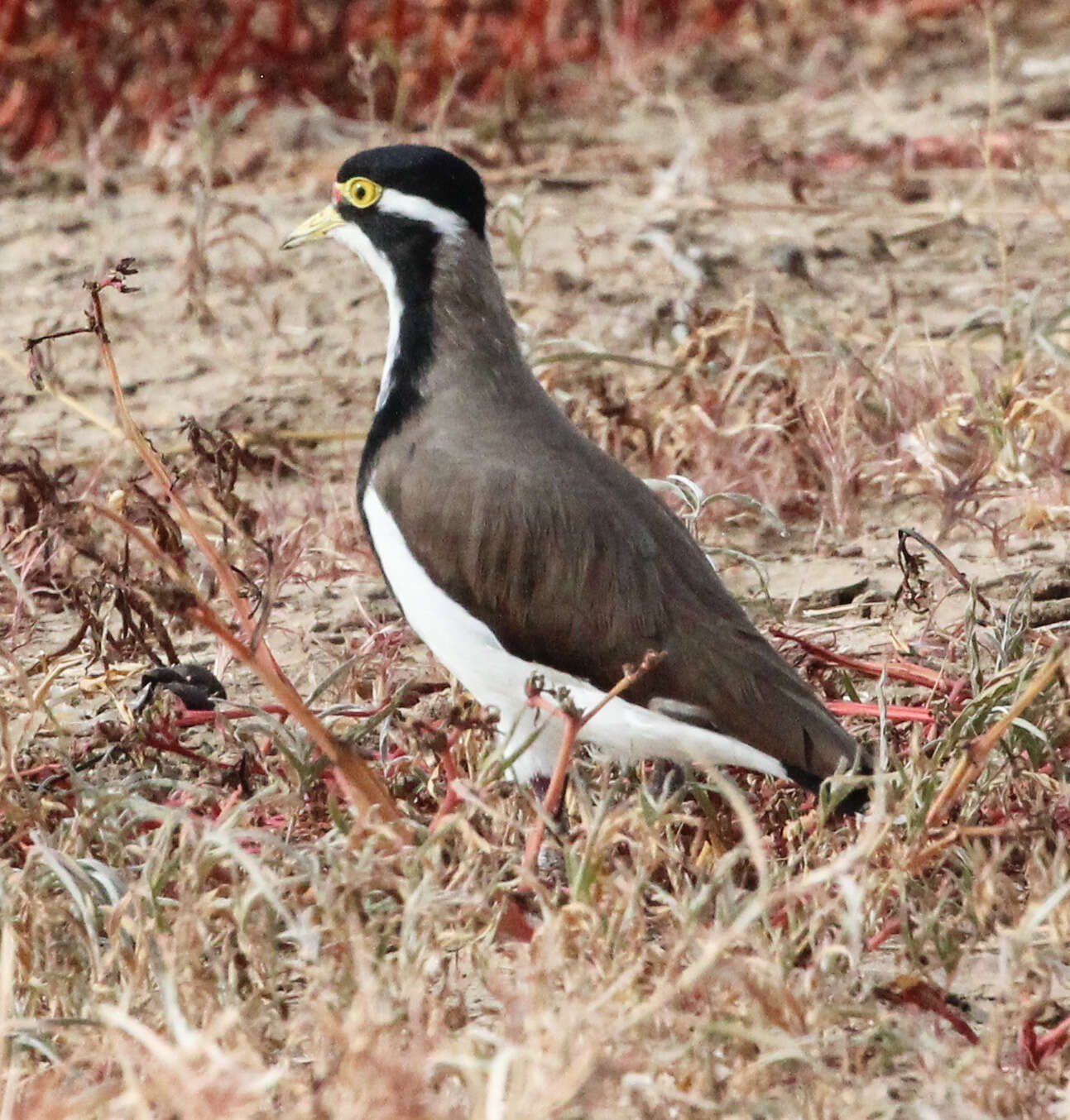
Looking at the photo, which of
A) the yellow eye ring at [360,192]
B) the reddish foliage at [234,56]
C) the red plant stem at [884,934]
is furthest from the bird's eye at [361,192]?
the reddish foliage at [234,56]

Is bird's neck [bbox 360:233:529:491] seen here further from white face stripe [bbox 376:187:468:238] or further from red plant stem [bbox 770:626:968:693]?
red plant stem [bbox 770:626:968:693]

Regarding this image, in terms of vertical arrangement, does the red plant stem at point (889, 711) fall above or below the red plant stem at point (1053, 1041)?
above

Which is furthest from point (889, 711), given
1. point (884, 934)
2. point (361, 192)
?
point (361, 192)

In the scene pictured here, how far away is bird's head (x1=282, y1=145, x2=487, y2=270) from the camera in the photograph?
423 centimetres

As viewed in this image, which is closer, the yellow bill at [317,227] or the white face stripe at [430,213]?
the white face stripe at [430,213]

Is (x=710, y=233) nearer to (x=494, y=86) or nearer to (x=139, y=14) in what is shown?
(x=494, y=86)

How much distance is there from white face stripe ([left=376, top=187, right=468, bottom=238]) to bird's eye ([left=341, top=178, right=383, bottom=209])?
58 mm

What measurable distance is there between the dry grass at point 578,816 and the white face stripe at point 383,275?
36 cm

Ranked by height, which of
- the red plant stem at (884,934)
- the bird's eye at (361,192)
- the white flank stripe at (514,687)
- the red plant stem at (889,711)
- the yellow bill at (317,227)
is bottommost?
the red plant stem at (884,934)

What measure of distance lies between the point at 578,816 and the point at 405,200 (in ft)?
4.06

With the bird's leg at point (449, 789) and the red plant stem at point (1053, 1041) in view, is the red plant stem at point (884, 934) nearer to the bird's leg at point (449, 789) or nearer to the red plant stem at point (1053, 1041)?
the red plant stem at point (1053, 1041)

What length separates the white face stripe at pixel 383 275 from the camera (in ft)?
13.6

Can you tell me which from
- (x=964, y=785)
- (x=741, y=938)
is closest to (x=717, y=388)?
(x=964, y=785)

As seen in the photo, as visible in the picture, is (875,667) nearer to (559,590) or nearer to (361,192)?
(559,590)
